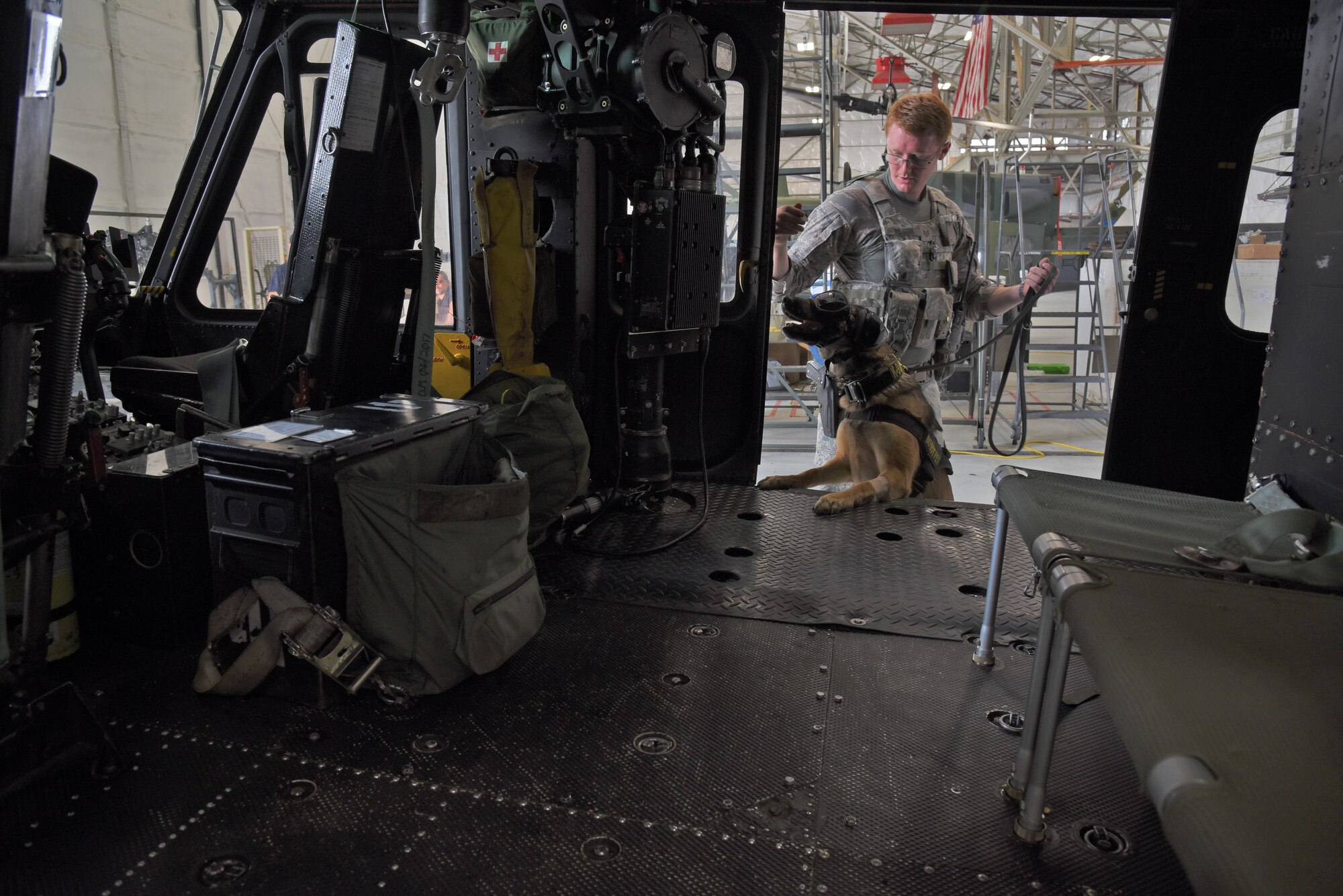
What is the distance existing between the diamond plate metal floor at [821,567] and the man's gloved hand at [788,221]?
47.2 inches

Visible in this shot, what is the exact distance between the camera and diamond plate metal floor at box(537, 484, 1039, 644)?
242cm

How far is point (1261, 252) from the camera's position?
6.39 meters

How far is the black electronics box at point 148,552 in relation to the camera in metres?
1.97

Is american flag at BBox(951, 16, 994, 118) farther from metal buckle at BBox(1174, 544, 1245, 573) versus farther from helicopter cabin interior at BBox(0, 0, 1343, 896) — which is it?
metal buckle at BBox(1174, 544, 1245, 573)

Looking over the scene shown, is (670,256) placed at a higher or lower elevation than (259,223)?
lower

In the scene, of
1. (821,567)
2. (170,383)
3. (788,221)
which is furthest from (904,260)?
(170,383)

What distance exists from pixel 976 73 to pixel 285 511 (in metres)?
9.64

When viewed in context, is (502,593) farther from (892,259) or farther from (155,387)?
(892,259)

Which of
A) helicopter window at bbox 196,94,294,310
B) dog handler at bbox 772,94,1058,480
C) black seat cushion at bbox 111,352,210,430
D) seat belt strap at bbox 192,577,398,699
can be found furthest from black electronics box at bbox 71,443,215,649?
helicopter window at bbox 196,94,294,310

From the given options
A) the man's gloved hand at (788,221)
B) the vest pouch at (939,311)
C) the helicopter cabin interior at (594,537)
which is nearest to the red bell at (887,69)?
the vest pouch at (939,311)

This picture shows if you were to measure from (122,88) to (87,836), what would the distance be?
9.61 meters

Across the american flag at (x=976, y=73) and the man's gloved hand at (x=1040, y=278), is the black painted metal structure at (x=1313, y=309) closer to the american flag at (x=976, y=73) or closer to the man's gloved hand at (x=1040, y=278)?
the man's gloved hand at (x=1040, y=278)

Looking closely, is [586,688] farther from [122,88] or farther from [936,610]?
[122,88]

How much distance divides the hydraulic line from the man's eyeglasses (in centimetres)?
317
